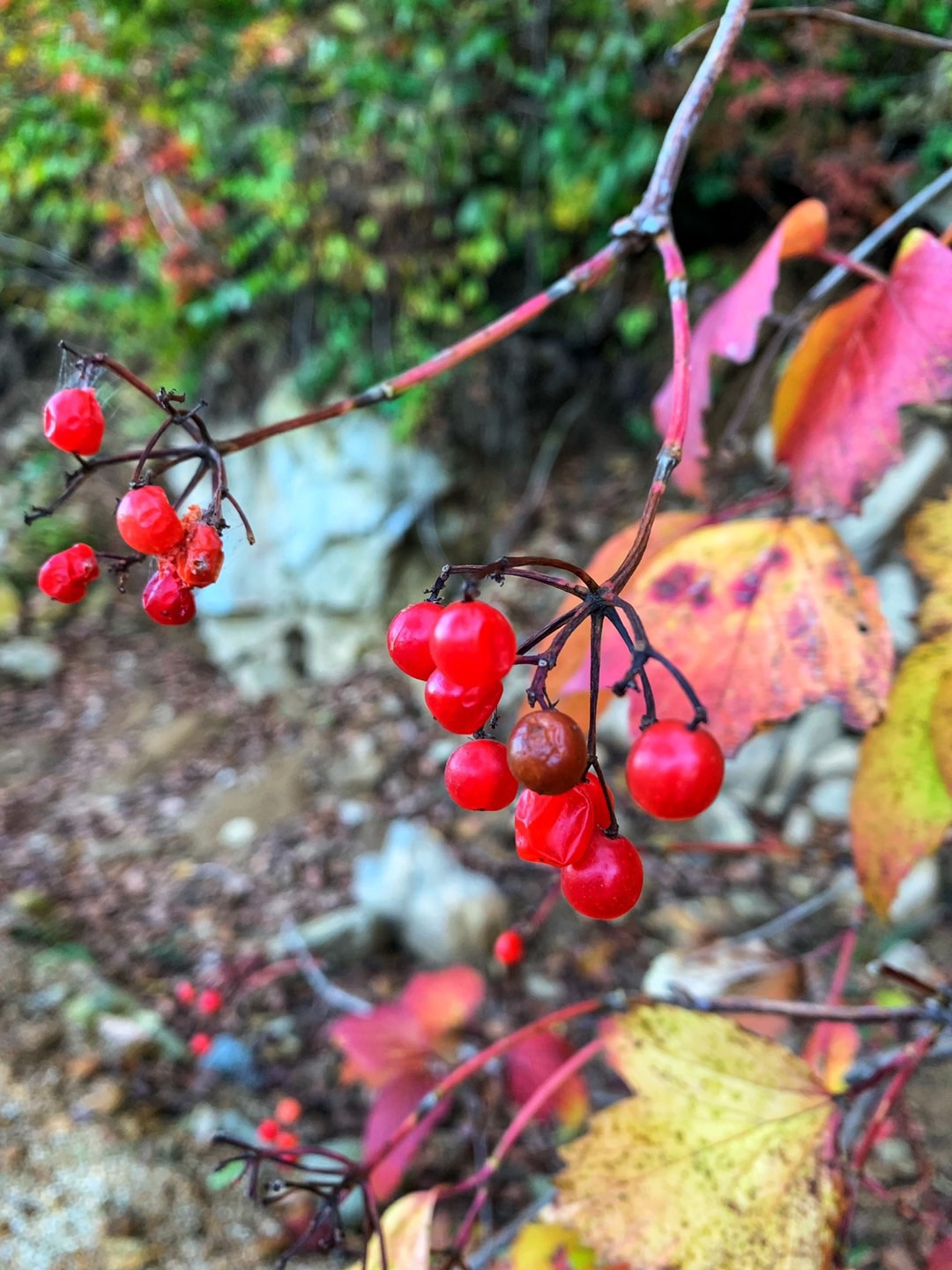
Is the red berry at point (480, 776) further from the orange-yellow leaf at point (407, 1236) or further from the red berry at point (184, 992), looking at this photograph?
the red berry at point (184, 992)

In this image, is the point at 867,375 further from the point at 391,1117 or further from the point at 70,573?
the point at 391,1117

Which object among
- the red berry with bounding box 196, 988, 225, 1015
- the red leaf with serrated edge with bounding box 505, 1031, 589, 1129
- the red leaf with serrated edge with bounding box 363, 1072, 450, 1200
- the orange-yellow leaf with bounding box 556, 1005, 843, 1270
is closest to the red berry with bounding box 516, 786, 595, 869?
the orange-yellow leaf with bounding box 556, 1005, 843, 1270

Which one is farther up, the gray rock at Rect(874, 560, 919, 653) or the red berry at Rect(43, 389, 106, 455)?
the red berry at Rect(43, 389, 106, 455)

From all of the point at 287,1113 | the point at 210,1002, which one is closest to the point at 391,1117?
the point at 287,1113

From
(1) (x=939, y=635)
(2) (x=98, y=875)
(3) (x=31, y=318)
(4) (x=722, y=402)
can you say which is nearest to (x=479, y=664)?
(1) (x=939, y=635)

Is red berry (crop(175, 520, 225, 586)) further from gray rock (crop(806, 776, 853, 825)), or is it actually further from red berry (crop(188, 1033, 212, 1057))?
gray rock (crop(806, 776, 853, 825))

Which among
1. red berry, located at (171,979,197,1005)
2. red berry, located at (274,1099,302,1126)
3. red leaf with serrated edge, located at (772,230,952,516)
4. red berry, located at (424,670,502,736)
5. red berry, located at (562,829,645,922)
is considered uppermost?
red leaf with serrated edge, located at (772,230,952,516)
